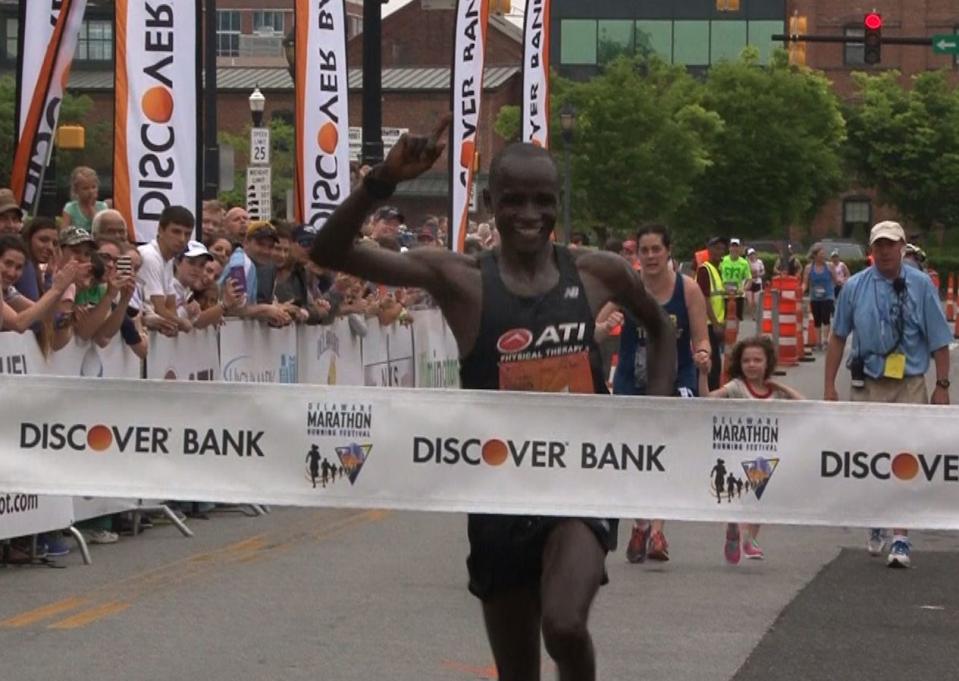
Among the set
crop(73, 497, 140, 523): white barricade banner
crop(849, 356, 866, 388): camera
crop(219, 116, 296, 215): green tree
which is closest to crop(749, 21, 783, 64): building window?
crop(219, 116, 296, 215): green tree

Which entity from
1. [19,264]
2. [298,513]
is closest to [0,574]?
[19,264]

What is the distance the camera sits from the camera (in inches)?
482

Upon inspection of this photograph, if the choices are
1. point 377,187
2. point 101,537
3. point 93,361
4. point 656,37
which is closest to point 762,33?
point 656,37

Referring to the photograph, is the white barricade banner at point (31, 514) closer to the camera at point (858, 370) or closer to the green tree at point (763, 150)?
the camera at point (858, 370)

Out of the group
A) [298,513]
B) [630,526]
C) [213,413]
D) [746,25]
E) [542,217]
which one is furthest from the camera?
[746,25]

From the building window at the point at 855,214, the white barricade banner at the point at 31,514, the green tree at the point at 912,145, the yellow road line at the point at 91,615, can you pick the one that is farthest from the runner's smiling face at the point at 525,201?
the building window at the point at 855,214

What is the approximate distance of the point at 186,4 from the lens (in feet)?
51.6

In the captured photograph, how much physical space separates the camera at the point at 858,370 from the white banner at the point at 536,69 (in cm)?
1384

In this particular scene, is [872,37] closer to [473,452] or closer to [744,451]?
[744,451]

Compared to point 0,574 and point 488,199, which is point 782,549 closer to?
point 0,574

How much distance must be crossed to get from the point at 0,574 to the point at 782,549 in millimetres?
4554

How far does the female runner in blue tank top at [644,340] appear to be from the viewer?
1184 centimetres

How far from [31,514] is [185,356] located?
2.85 m

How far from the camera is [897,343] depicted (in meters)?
12.1
